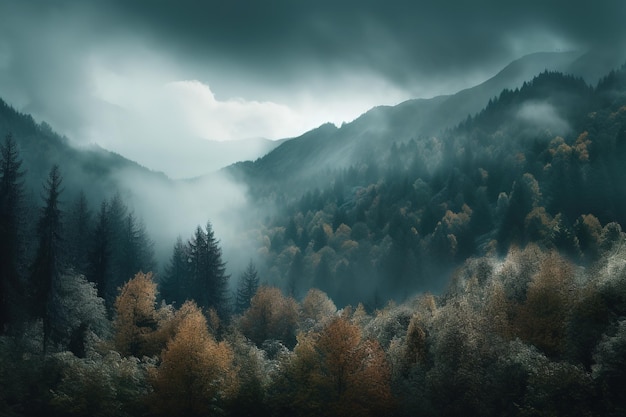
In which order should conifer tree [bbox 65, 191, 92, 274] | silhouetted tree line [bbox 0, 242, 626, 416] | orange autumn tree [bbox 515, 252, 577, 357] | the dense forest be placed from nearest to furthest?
1. silhouetted tree line [bbox 0, 242, 626, 416]
2. the dense forest
3. orange autumn tree [bbox 515, 252, 577, 357]
4. conifer tree [bbox 65, 191, 92, 274]

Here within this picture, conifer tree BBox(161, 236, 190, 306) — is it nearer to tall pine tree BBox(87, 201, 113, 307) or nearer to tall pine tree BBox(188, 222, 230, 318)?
tall pine tree BBox(188, 222, 230, 318)

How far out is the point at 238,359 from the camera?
5147cm

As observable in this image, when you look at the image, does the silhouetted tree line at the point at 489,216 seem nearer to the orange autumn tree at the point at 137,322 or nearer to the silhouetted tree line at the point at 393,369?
the silhouetted tree line at the point at 393,369

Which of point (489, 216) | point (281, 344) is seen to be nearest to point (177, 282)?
point (281, 344)

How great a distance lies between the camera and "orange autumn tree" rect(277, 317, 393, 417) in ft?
136

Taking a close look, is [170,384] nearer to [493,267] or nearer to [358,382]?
[358,382]

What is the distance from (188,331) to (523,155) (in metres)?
167

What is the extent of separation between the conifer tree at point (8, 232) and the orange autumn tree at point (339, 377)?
2799 centimetres

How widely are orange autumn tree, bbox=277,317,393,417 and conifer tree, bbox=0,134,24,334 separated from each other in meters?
28.0

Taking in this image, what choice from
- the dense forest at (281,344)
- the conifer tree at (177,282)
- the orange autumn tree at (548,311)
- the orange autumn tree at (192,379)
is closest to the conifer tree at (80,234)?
the dense forest at (281,344)

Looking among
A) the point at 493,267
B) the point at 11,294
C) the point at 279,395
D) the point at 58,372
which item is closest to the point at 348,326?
the point at 279,395

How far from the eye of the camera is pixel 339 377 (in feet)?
141

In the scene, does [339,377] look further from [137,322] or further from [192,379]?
[137,322]

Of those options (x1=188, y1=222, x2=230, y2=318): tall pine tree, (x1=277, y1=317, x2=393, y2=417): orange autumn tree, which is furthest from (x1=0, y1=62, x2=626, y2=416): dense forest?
(x1=188, y1=222, x2=230, y2=318): tall pine tree
